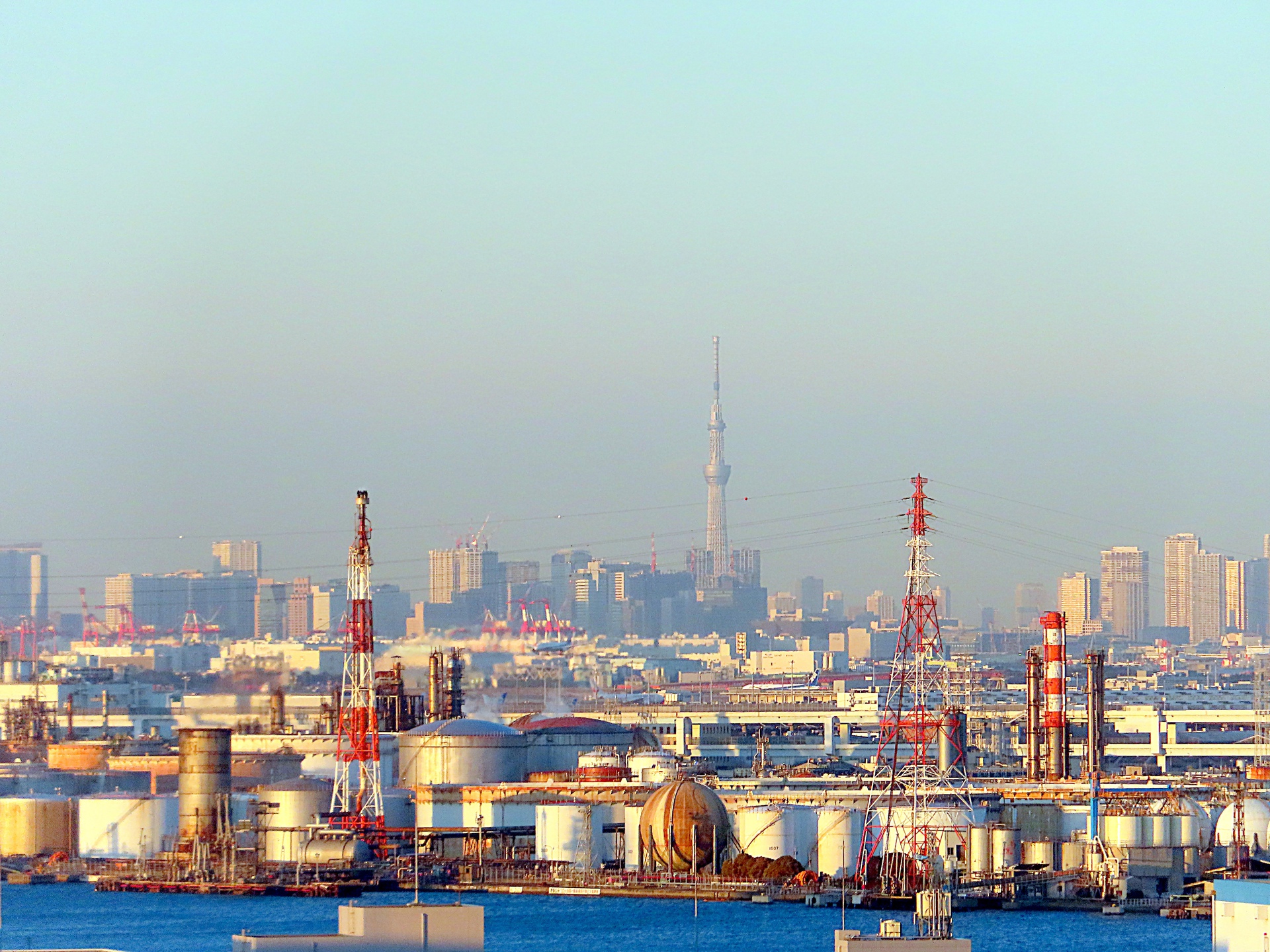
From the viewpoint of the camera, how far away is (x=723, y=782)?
109 feet

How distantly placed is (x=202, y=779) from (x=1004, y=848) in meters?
9.27

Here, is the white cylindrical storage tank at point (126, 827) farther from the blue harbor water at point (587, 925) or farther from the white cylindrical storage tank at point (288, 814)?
the blue harbor water at point (587, 925)

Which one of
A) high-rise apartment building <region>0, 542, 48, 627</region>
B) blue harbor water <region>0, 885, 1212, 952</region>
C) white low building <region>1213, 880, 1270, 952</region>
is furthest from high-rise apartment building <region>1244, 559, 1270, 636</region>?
white low building <region>1213, 880, 1270, 952</region>

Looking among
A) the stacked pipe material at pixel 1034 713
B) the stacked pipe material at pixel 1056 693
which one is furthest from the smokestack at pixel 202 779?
the stacked pipe material at pixel 1034 713

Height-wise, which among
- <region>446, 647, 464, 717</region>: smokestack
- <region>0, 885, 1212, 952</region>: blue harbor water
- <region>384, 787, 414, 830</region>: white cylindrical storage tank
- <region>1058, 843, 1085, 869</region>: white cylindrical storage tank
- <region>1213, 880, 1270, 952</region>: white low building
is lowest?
A: <region>0, 885, 1212, 952</region>: blue harbor water

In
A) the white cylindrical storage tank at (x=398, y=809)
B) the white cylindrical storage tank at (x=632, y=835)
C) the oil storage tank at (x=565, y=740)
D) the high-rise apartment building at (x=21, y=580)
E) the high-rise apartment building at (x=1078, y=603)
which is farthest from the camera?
the high-rise apartment building at (x=1078, y=603)

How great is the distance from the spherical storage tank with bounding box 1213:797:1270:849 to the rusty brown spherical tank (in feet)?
15.7

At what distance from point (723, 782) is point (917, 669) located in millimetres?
10632

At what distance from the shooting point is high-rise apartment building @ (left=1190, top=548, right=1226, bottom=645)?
303 ft

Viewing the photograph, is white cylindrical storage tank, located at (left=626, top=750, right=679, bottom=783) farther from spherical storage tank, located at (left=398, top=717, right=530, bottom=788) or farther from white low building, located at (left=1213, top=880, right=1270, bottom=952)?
white low building, located at (left=1213, top=880, right=1270, bottom=952)

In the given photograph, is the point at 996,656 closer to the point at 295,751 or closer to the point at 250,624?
Answer: the point at 250,624

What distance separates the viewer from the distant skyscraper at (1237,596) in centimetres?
9100

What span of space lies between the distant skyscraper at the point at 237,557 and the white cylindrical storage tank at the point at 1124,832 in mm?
40507

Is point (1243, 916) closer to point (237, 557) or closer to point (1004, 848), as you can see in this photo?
point (1004, 848)
